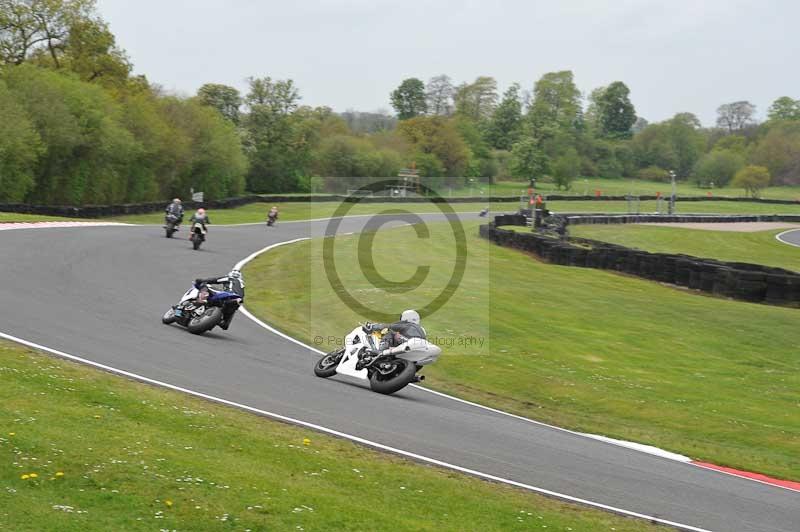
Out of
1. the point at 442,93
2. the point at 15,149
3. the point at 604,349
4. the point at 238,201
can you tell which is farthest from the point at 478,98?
the point at 604,349

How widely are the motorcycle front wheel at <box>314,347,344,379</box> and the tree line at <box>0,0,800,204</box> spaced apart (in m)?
39.3

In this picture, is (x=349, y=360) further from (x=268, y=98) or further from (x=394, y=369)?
(x=268, y=98)

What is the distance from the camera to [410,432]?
11.8 metres

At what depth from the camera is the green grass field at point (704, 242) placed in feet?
150

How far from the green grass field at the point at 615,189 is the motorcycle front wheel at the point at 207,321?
84.7 m

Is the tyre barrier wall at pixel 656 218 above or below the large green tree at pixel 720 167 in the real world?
below

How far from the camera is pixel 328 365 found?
48.7ft

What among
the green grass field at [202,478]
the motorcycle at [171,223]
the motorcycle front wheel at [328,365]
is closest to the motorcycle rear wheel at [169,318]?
the motorcycle front wheel at [328,365]

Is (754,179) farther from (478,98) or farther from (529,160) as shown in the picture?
(478,98)

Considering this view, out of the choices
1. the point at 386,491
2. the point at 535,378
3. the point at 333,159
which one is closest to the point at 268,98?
the point at 333,159

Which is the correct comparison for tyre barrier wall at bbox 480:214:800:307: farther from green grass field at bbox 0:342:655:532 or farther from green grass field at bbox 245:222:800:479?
green grass field at bbox 0:342:655:532

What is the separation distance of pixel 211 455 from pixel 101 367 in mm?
4677

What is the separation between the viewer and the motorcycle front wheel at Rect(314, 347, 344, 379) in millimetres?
14758

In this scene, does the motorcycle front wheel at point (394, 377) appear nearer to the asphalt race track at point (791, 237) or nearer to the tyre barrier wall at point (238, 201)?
the tyre barrier wall at point (238, 201)
